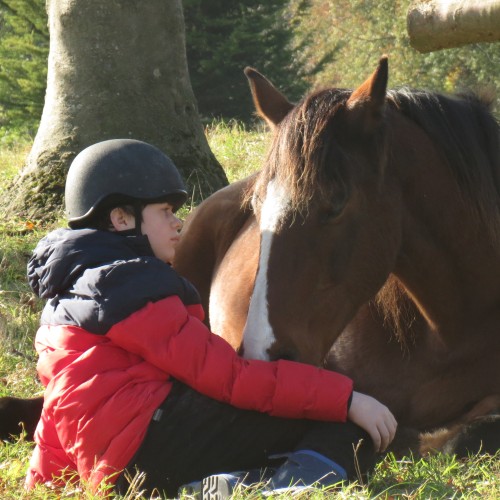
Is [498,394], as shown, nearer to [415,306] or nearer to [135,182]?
[415,306]

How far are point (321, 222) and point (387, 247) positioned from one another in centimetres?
40

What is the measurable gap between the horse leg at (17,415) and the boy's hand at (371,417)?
5.44 feet

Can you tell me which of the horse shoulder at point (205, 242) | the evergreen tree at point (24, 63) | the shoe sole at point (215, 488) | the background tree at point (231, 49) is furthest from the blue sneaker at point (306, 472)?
the background tree at point (231, 49)

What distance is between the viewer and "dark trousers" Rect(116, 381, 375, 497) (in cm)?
315

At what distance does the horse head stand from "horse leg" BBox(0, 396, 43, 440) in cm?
134

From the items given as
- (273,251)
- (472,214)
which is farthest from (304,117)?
(472,214)

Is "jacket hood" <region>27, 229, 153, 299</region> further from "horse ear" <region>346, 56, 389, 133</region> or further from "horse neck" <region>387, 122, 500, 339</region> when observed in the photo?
"horse neck" <region>387, 122, 500, 339</region>

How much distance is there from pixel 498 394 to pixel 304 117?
1.55m

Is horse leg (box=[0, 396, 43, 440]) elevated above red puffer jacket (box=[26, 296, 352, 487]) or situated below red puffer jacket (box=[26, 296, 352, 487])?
below

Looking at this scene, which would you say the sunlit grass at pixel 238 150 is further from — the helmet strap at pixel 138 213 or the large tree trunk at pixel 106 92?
the helmet strap at pixel 138 213

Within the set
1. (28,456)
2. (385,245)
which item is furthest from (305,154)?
(28,456)

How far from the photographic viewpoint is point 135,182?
3.46m

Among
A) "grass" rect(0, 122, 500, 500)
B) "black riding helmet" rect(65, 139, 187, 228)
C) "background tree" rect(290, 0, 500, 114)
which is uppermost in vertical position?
"black riding helmet" rect(65, 139, 187, 228)

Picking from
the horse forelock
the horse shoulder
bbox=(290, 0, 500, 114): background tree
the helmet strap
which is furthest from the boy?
bbox=(290, 0, 500, 114): background tree
